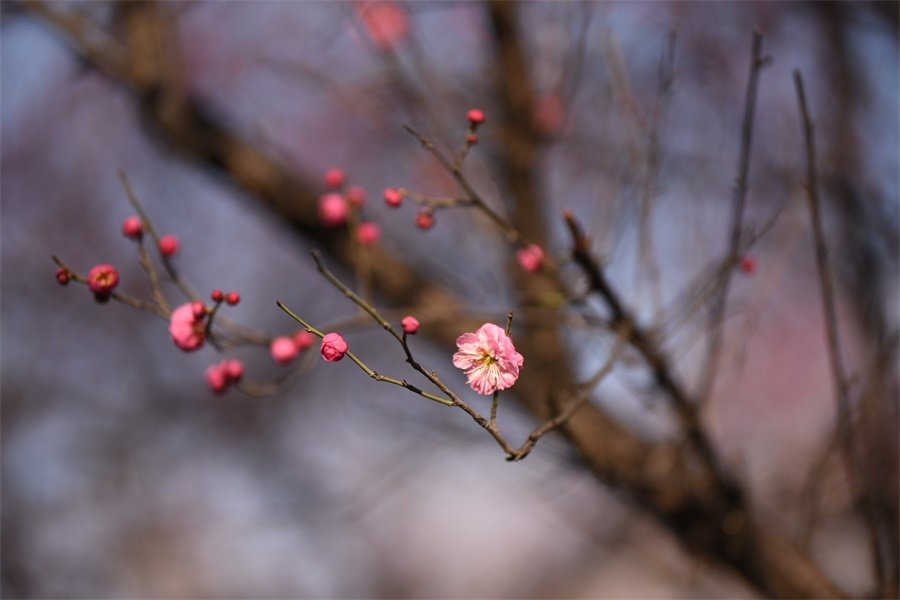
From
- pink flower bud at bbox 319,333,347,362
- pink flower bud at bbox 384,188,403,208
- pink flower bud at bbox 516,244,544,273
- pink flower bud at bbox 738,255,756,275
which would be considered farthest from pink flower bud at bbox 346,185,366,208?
pink flower bud at bbox 738,255,756,275

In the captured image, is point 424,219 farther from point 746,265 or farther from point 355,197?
point 746,265

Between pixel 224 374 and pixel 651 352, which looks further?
pixel 651 352

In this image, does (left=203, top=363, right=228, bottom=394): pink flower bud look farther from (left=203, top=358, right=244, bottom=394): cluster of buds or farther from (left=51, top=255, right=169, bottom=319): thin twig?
(left=51, top=255, right=169, bottom=319): thin twig

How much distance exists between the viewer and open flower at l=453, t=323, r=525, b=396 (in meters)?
0.69

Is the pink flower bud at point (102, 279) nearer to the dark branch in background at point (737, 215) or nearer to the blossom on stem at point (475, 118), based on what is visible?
the blossom on stem at point (475, 118)

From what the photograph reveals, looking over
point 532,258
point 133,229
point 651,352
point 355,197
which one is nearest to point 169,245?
point 133,229

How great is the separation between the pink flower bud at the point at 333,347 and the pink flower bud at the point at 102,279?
382 mm

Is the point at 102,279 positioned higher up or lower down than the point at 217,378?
higher up

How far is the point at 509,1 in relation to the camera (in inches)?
81.3

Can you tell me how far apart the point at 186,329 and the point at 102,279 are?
0.13 meters

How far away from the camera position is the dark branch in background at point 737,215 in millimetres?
971

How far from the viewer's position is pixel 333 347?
73 cm

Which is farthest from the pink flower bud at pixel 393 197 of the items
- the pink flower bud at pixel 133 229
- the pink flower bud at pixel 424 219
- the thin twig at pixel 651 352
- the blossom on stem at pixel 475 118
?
the pink flower bud at pixel 133 229

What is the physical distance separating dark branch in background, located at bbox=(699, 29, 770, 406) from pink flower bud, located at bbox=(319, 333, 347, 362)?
648 mm
